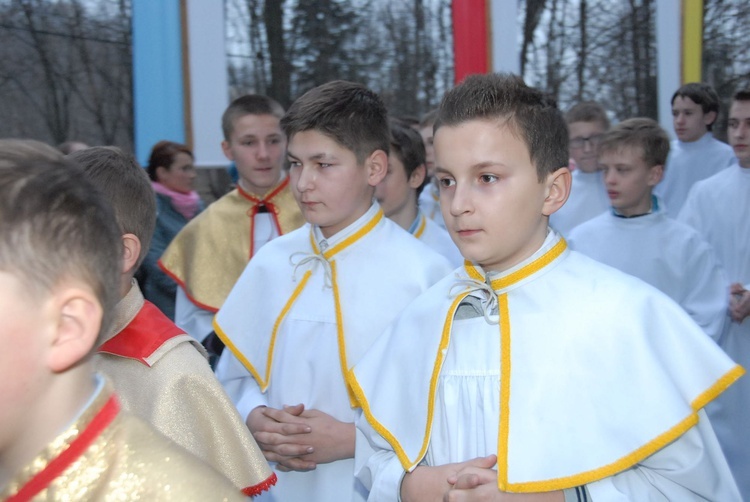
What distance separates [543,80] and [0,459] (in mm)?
8590

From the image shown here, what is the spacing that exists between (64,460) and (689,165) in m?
7.39

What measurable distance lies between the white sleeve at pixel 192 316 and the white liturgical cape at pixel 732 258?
116 inches

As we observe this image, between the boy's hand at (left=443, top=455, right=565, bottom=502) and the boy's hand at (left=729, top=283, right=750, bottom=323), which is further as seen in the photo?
the boy's hand at (left=729, top=283, right=750, bottom=323)

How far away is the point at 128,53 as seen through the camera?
294 inches

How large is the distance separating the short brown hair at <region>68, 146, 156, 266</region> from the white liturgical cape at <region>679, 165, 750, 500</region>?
3.52 meters

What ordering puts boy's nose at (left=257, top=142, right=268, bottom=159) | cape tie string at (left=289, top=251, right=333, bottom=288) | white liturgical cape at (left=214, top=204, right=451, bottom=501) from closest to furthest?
white liturgical cape at (left=214, top=204, right=451, bottom=501), cape tie string at (left=289, top=251, right=333, bottom=288), boy's nose at (left=257, top=142, right=268, bottom=159)

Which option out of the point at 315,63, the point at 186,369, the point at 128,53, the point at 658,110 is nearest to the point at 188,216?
the point at 128,53

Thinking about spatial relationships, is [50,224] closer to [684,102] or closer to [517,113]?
[517,113]

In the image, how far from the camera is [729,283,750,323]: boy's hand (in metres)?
5.14

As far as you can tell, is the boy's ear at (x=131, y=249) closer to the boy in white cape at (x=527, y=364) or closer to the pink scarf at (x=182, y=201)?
the boy in white cape at (x=527, y=364)

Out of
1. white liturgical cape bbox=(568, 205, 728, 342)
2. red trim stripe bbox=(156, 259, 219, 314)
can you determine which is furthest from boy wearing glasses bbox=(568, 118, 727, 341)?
red trim stripe bbox=(156, 259, 219, 314)

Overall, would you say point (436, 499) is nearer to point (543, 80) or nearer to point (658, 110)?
point (543, 80)

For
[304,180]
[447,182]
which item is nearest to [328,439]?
[304,180]

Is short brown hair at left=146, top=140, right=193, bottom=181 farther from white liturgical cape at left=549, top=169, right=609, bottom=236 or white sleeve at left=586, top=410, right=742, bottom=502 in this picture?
white sleeve at left=586, top=410, right=742, bottom=502
